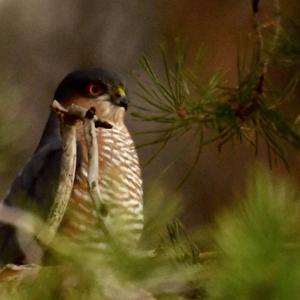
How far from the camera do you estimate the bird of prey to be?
11.6ft

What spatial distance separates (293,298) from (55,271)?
0.44 meters

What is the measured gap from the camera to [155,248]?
221 centimetres

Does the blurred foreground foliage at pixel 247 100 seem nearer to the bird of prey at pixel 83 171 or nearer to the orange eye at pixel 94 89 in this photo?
the bird of prey at pixel 83 171

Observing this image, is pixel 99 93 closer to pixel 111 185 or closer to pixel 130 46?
pixel 111 185

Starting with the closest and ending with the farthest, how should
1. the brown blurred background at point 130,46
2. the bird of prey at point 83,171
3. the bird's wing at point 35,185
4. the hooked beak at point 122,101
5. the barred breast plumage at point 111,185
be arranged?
the barred breast plumage at point 111,185
the bird of prey at point 83,171
the bird's wing at point 35,185
the hooked beak at point 122,101
the brown blurred background at point 130,46

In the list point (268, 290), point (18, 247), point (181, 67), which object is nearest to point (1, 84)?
point (181, 67)

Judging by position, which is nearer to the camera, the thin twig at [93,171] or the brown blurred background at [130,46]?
the thin twig at [93,171]

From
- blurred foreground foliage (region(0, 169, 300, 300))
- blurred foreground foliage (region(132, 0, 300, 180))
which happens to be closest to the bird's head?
blurred foreground foliage (region(132, 0, 300, 180))

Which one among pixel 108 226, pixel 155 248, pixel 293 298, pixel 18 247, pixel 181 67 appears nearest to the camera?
pixel 293 298

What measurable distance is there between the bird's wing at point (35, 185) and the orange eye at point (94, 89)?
18 centimetres

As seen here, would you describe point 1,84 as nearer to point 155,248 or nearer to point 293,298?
point 155,248

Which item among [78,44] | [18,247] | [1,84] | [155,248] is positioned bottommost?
[78,44]

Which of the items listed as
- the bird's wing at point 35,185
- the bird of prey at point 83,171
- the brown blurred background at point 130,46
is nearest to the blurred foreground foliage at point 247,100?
the bird of prey at point 83,171

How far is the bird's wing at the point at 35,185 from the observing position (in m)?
3.65
